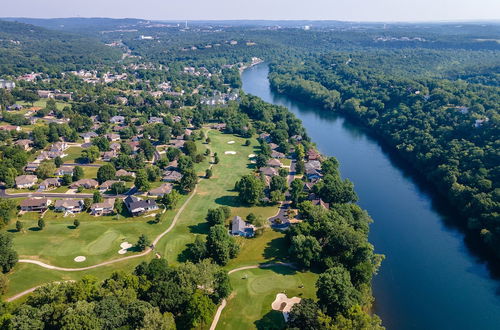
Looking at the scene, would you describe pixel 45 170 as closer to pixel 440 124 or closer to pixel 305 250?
pixel 305 250

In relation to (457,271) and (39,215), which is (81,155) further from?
(457,271)

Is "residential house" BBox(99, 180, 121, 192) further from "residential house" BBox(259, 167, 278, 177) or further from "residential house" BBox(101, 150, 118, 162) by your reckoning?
"residential house" BBox(259, 167, 278, 177)

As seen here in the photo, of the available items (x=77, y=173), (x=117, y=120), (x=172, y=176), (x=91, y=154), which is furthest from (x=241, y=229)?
(x=117, y=120)

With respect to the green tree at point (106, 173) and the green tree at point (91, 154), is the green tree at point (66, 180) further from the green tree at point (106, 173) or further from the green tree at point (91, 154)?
the green tree at point (91, 154)

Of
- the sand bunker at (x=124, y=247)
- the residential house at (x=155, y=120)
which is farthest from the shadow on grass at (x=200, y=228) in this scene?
the residential house at (x=155, y=120)

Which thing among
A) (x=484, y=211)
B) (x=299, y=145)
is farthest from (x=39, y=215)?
(x=484, y=211)

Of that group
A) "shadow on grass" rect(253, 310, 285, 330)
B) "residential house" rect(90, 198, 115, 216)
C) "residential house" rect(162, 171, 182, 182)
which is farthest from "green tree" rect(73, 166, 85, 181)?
"shadow on grass" rect(253, 310, 285, 330)
